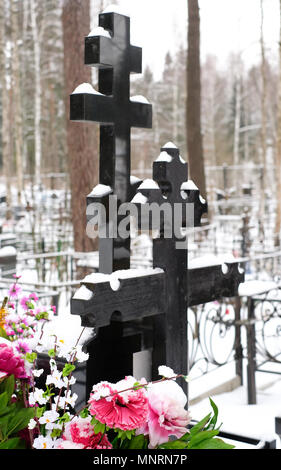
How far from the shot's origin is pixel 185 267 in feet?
9.16

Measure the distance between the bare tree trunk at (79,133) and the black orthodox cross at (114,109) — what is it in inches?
249

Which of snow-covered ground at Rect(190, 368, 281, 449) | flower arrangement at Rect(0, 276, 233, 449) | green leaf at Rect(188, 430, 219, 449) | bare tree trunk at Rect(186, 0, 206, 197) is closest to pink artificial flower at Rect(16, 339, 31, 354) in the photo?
flower arrangement at Rect(0, 276, 233, 449)

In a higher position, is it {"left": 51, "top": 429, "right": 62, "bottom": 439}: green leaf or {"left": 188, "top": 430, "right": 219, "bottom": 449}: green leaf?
{"left": 51, "top": 429, "right": 62, "bottom": 439}: green leaf

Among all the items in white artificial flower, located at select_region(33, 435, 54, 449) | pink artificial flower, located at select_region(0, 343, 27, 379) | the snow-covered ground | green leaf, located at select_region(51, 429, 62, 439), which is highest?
pink artificial flower, located at select_region(0, 343, 27, 379)

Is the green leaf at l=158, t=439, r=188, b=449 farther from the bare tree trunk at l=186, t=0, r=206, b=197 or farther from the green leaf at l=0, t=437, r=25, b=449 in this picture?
the bare tree trunk at l=186, t=0, r=206, b=197

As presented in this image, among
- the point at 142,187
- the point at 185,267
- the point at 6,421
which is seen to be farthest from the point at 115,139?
the point at 6,421

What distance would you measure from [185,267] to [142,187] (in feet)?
1.58

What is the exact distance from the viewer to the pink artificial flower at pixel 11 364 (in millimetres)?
1739

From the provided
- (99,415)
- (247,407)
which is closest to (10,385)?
(99,415)

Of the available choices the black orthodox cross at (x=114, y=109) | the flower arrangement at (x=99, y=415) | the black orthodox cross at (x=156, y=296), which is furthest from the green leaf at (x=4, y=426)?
the black orthodox cross at (x=114, y=109)

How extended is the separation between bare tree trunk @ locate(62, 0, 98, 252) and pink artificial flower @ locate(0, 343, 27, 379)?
7267 millimetres

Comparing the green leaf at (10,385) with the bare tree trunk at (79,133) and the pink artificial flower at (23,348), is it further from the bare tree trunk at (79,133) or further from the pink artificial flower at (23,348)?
the bare tree trunk at (79,133)

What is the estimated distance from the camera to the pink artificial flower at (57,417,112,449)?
1.57 meters
